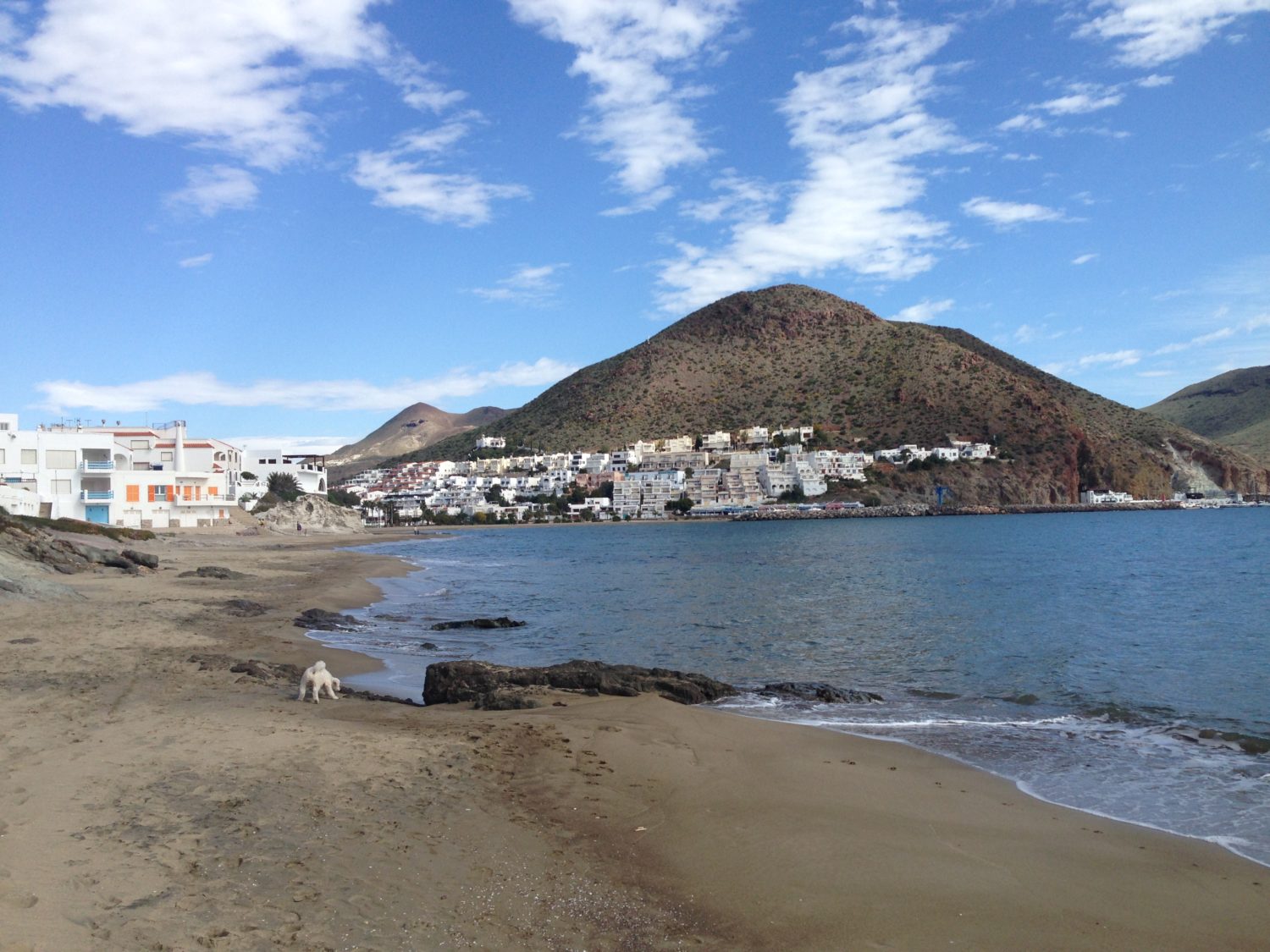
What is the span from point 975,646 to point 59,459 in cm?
5552

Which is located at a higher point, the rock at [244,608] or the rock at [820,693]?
the rock at [244,608]

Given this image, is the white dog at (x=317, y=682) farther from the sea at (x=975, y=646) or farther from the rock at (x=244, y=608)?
the rock at (x=244, y=608)

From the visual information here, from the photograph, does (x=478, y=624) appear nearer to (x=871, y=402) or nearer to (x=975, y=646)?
(x=975, y=646)

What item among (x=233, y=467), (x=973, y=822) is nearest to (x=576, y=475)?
(x=233, y=467)

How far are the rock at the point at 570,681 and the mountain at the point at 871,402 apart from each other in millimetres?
119925

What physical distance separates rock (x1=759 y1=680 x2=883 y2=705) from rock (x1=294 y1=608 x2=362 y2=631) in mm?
11502

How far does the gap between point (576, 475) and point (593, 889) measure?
151m

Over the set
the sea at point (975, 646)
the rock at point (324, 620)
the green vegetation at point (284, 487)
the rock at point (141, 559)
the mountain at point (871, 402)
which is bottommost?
the sea at point (975, 646)

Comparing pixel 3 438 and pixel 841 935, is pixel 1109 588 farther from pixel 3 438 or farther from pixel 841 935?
pixel 3 438

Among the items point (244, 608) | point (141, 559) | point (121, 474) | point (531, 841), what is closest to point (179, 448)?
point (121, 474)

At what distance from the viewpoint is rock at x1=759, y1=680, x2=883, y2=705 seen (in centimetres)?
1377

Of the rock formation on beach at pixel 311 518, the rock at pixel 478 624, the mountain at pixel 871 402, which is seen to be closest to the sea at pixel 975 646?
the rock at pixel 478 624

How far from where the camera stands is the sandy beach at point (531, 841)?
500 centimetres

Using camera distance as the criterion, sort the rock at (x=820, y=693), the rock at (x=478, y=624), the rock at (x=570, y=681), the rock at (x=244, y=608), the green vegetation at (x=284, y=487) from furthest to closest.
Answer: the green vegetation at (x=284, y=487) → the rock at (x=478, y=624) → the rock at (x=244, y=608) → the rock at (x=820, y=693) → the rock at (x=570, y=681)
